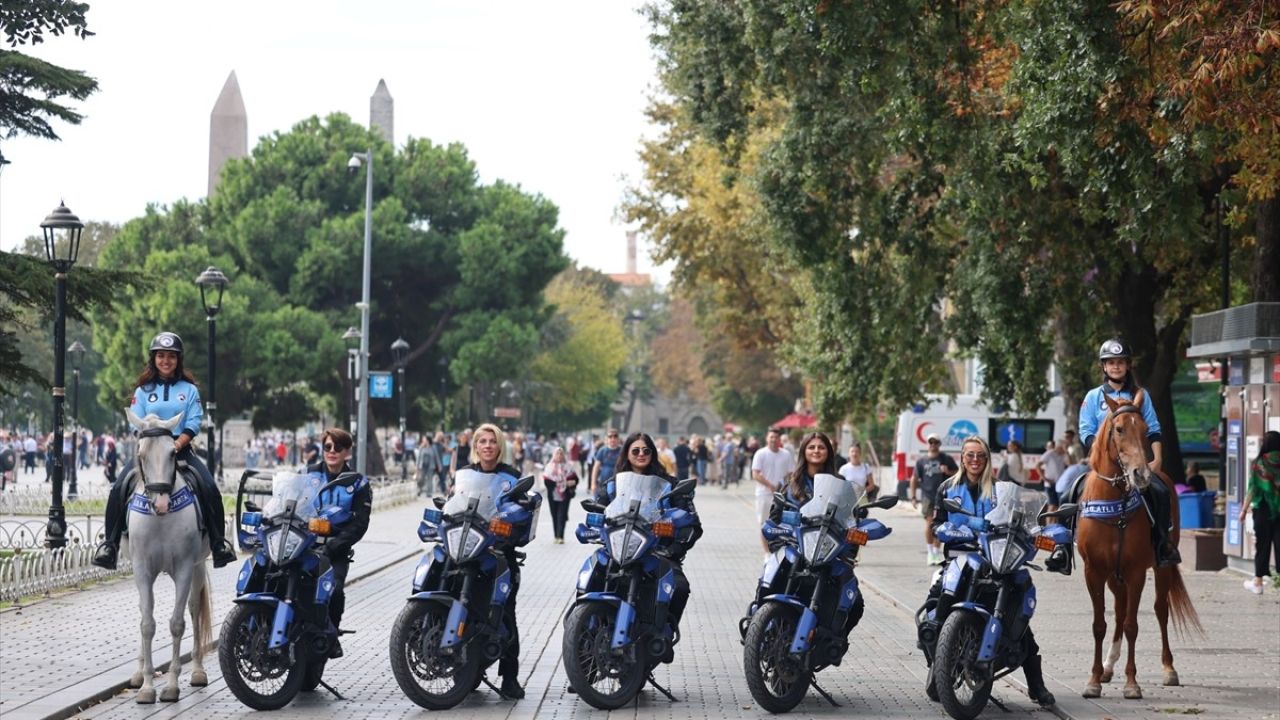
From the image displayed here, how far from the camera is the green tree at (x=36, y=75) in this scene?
21406 millimetres

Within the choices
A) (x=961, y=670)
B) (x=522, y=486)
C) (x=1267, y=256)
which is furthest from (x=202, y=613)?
(x=1267, y=256)

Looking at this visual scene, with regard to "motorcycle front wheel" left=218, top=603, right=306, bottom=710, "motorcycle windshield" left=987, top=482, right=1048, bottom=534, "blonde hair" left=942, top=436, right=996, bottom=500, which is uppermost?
A: "blonde hair" left=942, top=436, right=996, bottom=500

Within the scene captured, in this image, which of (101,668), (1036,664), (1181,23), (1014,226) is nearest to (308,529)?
(101,668)

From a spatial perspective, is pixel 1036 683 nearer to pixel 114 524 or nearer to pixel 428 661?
pixel 428 661

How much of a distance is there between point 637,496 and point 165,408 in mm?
2846

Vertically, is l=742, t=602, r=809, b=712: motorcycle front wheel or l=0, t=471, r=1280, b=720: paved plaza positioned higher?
l=742, t=602, r=809, b=712: motorcycle front wheel

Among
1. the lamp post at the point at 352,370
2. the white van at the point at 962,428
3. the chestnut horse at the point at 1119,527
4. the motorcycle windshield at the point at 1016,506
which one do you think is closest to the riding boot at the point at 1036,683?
the chestnut horse at the point at 1119,527

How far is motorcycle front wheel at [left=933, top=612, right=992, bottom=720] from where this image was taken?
11414 mm

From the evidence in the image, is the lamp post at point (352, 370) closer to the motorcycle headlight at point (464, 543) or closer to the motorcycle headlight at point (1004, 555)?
the motorcycle headlight at point (464, 543)

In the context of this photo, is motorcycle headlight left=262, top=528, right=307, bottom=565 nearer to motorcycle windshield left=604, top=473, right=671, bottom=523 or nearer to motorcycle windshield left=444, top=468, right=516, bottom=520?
motorcycle windshield left=444, top=468, right=516, bottom=520

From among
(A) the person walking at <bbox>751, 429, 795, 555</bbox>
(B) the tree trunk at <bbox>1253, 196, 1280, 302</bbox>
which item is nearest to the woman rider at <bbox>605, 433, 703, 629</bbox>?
(B) the tree trunk at <bbox>1253, 196, 1280, 302</bbox>

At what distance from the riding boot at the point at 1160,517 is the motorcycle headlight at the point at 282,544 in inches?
212

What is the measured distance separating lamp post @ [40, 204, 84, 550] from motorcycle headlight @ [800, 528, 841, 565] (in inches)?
443

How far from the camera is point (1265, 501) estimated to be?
21719 mm
